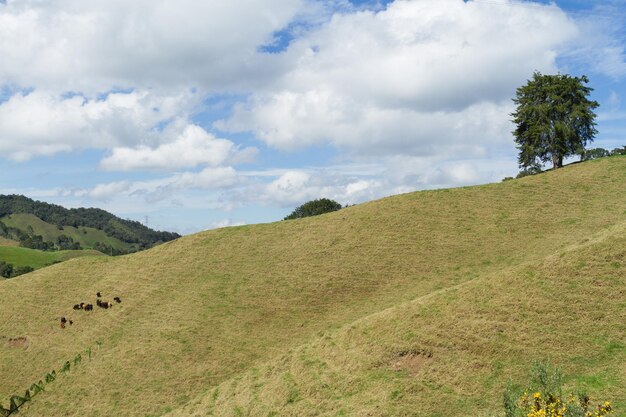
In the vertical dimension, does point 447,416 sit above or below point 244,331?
below

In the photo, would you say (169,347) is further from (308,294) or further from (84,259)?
(84,259)

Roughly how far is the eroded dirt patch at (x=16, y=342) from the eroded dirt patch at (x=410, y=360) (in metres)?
35.9

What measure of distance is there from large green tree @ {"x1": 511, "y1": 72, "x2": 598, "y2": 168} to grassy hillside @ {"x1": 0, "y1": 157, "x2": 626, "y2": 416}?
10.2 meters

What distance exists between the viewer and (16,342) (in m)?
45.4

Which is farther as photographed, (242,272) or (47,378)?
(242,272)

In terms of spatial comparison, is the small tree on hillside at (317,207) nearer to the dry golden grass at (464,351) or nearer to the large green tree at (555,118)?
the large green tree at (555,118)

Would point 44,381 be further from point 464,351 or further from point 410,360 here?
point 464,351

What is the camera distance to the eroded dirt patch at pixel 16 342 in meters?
44.8

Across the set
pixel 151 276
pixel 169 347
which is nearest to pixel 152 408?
pixel 169 347

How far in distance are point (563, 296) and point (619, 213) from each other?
29884 mm

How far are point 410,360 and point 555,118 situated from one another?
6910 centimetres

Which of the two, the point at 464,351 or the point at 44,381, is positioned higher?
the point at 464,351

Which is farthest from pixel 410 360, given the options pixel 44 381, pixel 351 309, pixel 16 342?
pixel 16 342

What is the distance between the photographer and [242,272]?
51.8 metres
